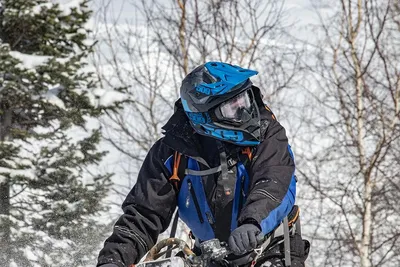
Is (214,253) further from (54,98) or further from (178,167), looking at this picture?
(54,98)

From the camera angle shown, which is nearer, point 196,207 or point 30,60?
point 196,207

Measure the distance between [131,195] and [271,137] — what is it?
0.78 meters

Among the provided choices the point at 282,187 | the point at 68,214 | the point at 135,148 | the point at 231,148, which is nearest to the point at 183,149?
the point at 231,148

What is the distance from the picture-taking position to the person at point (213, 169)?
3.30 meters

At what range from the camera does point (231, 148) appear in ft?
11.1

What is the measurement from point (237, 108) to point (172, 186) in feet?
1.69

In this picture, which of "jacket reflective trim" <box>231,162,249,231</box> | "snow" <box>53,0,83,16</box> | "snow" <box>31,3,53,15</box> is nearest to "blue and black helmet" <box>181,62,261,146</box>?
"jacket reflective trim" <box>231,162,249,231</box>

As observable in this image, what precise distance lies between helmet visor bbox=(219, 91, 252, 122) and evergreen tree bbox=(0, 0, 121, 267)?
725 cm

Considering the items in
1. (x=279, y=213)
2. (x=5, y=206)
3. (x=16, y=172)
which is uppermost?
(x=16, y=172)

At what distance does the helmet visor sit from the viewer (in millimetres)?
3338

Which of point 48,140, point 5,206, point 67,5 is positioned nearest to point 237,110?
point 67,5

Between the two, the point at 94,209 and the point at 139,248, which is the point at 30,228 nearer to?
the point at 94,209

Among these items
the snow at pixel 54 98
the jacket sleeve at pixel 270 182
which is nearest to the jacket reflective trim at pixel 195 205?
the jacket sleeve at pixel 270 182

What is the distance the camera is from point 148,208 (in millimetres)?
3436
